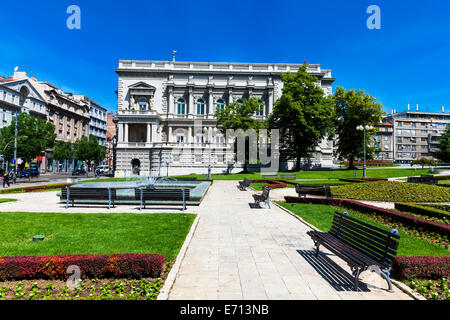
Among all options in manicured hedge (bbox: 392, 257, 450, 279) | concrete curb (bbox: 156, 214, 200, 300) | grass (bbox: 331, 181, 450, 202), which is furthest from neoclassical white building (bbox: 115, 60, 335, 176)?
manicured hedge (bbox: 392, 257, 450, 279)

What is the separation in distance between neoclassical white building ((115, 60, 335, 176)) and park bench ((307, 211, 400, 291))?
37688 millimetres

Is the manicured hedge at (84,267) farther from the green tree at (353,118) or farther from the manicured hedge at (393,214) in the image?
the green tree at (353,118)

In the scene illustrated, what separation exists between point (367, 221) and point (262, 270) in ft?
21.1

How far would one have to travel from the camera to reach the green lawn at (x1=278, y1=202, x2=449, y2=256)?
611 cm

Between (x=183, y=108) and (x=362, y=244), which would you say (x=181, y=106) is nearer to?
(x=183, y=108)

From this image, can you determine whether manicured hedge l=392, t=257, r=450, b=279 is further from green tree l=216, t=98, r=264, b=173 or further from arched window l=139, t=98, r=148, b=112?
arched window l=139, t=98, r=148, b=112

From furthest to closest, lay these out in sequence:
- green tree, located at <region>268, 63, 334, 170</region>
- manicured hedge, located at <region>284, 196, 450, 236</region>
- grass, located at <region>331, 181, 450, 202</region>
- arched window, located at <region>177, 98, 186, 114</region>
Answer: arched window, located at <region>177, 98, 186, 114</region>, green tree, located at <region>268, 63, 334, 170</region>, grass, located at <region>331, 181, 450, 202</region>, manicured hedge, located at <region>284, 196, 450, 236</region>

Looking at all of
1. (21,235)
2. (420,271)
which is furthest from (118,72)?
(420,271)

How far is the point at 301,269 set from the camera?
5.11 meters

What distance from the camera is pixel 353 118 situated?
39.9m

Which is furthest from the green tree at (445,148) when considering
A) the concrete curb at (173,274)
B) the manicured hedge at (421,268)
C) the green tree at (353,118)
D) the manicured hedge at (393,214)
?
the concrete curb at (173,274)

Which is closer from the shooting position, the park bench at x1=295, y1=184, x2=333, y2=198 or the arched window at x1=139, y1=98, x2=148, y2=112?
the park bench at x1=295, y1=184, x2=333, y2=198

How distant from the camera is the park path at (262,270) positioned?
4.16 metres

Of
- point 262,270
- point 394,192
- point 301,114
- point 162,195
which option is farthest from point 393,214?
point 301,114
